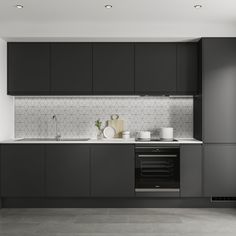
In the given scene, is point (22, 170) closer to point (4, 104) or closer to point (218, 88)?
point (4, 104)

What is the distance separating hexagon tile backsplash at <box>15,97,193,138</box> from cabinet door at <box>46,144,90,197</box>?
694mm

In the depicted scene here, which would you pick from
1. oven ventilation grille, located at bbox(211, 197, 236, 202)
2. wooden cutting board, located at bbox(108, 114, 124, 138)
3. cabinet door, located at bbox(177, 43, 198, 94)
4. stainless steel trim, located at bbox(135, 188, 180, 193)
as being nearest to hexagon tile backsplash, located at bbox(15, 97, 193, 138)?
wooden cutting board, located at bbox(108, 114, 124, 138)

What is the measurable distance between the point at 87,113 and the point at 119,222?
1.87m

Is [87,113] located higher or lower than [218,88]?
lower

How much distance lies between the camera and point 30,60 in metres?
4.78

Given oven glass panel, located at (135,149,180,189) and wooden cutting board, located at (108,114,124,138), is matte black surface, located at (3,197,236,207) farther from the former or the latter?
wooden cutting board, located at (108,114,124,138)

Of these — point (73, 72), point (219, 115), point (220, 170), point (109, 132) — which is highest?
point (73, 72)

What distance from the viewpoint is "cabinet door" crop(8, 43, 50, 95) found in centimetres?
478

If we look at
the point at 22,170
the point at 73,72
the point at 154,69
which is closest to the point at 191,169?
the point at 154,69

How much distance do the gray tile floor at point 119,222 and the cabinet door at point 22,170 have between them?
0.85 ft

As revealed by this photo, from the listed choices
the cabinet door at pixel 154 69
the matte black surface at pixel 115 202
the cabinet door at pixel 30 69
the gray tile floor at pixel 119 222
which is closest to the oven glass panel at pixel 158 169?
the matte black surface at pixel 115 202

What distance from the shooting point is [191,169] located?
4480mm

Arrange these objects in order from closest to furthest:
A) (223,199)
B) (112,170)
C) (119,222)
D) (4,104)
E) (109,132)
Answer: (119,222) < (112,170) < (223,199) < (4,104) < (109,132)

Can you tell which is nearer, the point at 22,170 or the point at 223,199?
the point at 22,170
